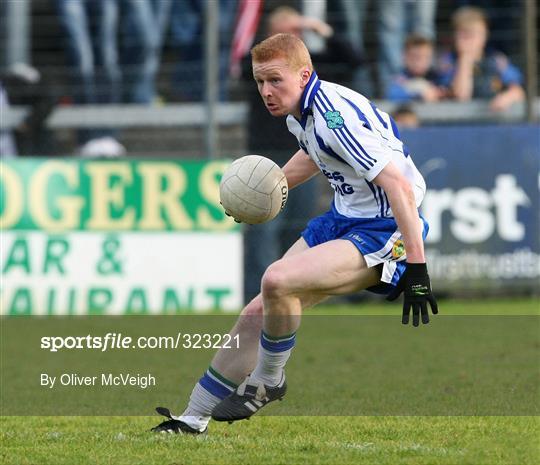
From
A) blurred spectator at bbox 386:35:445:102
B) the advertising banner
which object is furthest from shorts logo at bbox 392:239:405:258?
blurred spectator at bbox 386:35:445:102

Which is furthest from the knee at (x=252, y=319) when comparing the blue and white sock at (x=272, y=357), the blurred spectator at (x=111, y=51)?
the blurred spectator at (x=111, y=51)

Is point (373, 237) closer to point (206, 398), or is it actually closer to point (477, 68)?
point (206, 398)

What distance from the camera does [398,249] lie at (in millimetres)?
6219

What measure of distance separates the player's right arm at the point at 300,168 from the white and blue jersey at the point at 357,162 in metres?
0.22

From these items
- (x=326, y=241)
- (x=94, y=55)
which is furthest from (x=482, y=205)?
(x=326, y=241)

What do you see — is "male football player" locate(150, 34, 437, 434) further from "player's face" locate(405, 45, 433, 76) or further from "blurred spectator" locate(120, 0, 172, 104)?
"player's face" locate(405, 45, 433, 76)

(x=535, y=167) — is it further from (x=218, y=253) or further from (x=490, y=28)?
(x=218, y=253)

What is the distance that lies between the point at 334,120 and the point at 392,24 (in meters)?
7.71

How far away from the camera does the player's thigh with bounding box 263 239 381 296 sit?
5980mm

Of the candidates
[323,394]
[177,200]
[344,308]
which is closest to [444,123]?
[344,308]

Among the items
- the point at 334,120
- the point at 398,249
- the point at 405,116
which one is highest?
the point at 334,120

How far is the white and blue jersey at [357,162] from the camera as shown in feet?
19.6

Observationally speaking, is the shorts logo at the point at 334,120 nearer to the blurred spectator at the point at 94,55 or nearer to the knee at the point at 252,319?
the knee at the point at 252,319

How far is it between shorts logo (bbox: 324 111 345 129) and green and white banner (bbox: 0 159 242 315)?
6296 millimetres
